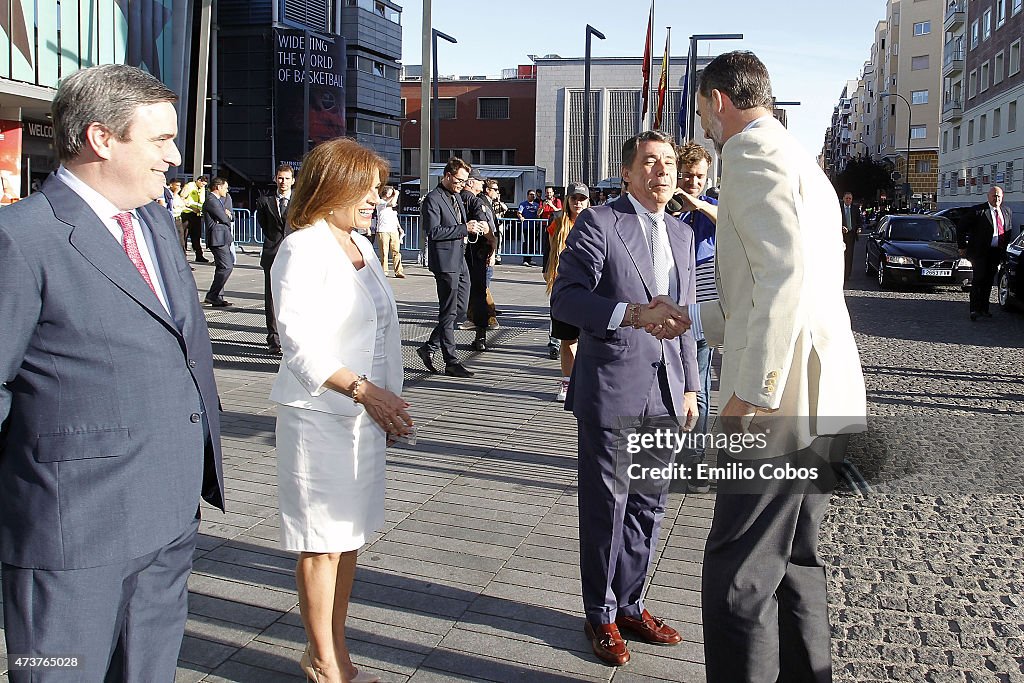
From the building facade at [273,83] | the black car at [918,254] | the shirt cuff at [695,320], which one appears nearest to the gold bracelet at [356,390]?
the shirt cuff at [695,320]

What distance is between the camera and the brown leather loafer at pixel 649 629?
3.70m

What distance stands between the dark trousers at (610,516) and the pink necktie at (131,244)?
1.75m

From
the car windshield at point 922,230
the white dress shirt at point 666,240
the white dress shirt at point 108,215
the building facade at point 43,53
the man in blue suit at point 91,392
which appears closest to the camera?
the man in blue suit at point 91,392

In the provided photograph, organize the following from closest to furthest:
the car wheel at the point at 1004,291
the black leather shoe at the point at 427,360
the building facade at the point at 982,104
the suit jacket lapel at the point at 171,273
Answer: the suit jacket lapel at the point at 171,273 → the black leather shoe at the point at 427,360 → the car wheel at the point at 1004,291 → the building facade at the point at 982,104

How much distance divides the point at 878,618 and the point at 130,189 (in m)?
3.29

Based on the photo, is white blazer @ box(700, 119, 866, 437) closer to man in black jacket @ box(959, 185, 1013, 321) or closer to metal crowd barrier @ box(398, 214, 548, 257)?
man in black jacket @ box(959, 185, 1013, 321)

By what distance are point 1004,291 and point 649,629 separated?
13.0 metres

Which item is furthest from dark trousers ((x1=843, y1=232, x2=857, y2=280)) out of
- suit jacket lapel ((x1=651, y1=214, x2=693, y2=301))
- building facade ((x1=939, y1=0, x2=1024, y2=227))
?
building facade ((x1=939, y1=0, x2=1024, y2=227))

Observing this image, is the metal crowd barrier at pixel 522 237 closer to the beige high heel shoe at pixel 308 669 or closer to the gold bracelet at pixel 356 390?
the beige high heel shoe at pixel 308 669

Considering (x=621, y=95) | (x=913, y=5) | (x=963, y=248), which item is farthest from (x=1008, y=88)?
(x=913, y=5)

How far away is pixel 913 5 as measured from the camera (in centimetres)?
8312

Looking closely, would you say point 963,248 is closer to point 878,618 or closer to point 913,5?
point 878,618

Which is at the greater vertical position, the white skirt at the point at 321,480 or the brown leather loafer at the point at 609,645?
Answer: the white skirt at the point at 321,480

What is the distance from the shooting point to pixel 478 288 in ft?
34.8
